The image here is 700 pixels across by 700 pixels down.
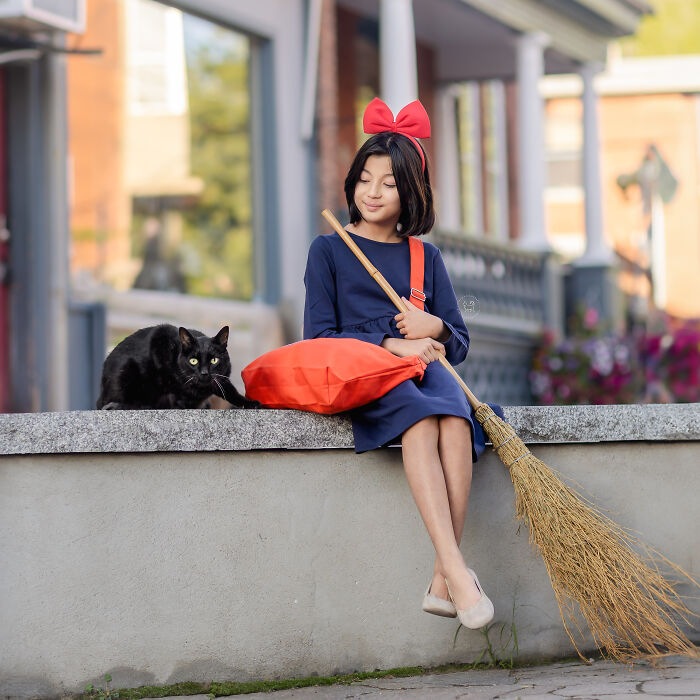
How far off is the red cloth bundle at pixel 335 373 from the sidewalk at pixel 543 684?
Answer: 875 mm

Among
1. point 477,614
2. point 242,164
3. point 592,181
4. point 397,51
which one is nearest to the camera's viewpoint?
point 477,614

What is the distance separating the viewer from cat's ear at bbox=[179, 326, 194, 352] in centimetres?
399

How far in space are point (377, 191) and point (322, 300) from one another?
1.39ft

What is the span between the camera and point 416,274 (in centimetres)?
405

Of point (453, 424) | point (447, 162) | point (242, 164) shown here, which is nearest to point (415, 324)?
point (453, 424)

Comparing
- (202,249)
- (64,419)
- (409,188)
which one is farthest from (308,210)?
(64,419)

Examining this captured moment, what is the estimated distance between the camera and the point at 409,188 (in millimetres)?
4008

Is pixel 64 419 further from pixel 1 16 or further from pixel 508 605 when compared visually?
pixel 1 16

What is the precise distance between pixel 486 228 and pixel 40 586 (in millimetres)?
11407

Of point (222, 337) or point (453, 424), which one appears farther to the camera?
point (222, 337)

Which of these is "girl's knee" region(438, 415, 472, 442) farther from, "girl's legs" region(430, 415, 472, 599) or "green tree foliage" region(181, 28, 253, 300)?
"green tree foliage" region(181, 28, 253, 300)

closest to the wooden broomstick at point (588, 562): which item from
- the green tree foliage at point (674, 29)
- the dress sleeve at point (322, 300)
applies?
the dress sleeve at point (322, 300)

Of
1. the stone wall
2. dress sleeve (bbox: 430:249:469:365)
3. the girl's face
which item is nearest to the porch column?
dress sleeve (bbox: 430:249:469:365)

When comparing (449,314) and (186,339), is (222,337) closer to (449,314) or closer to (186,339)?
(186,339)
